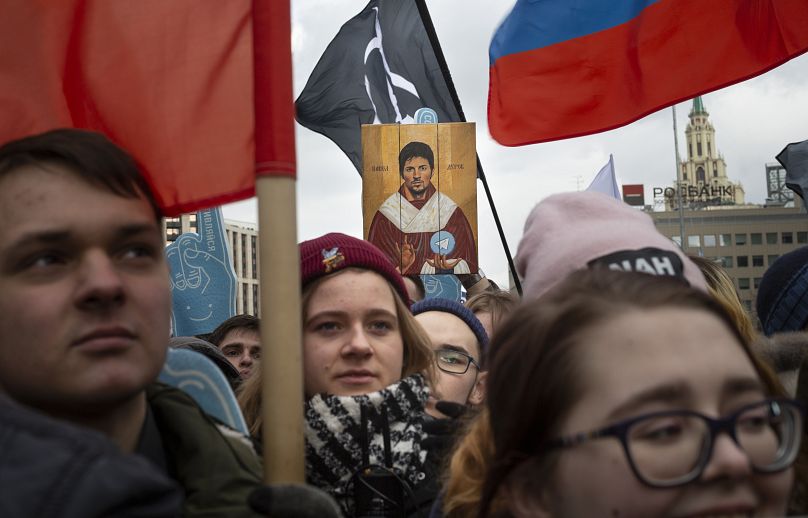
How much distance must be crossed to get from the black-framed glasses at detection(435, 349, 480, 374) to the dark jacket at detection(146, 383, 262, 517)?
5.99ft

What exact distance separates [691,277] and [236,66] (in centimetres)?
107

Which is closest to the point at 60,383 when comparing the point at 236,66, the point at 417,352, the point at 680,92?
the point at 236,66

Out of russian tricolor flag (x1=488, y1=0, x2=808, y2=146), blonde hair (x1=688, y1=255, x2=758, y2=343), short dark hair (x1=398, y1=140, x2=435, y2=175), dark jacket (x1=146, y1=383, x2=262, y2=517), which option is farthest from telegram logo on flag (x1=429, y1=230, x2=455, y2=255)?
dark jacket (x1=146, y1=383, x2=262, y2=517)

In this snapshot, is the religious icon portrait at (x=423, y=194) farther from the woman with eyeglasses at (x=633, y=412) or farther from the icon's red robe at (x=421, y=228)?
the woman with eyeglasses at (x=633, y=412)

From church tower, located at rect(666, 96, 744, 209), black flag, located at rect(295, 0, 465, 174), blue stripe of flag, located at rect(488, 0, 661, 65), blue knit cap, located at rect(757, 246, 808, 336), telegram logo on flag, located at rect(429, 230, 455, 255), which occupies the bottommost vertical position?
blue knit cap, located at rect(757, 246, 808, 336)

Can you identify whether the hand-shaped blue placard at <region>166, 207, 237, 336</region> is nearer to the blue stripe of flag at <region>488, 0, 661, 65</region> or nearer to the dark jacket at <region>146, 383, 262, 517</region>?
the blue stripe of flag at <region>488, 0, 661, 65</region>

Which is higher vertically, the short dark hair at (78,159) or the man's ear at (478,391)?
the short dark hair at (78,159)

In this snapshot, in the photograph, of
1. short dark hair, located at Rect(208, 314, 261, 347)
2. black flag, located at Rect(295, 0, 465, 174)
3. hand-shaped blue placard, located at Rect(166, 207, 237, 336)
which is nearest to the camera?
short dark hair, located at Rect(208, 314, 261, 347)

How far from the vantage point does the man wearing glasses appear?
3.51 metres

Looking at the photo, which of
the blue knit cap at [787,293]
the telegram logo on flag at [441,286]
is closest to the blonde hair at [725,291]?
the blue knit cap at [787,293]

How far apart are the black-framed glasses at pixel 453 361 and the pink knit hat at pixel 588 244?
150 cm

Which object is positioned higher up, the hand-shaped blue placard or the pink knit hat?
the hand-shaped blue placard

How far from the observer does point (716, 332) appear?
1377 mm

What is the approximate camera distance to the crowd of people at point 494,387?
1.21 m
